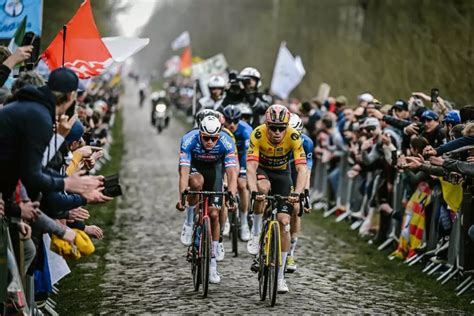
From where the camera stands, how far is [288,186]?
1275 cm

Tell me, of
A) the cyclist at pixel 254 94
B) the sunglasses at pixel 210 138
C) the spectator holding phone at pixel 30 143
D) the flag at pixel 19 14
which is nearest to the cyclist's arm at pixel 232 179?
the sunglasses at pixel 210 138

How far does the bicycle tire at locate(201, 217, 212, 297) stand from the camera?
1163cm

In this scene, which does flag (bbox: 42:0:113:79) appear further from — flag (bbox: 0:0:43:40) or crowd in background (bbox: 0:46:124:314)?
crowd in background (bbox: 0:46:124:314)

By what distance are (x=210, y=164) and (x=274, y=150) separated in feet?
3.00

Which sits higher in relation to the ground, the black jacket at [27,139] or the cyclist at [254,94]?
the cyclist at [254,94]

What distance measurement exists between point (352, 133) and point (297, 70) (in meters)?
7.92

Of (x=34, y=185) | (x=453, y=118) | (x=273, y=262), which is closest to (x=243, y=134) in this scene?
(x=453, y=118)

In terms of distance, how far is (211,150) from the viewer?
1296 centimetres

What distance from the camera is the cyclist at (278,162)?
39.4 feet

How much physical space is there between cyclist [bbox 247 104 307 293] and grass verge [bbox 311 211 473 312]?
172cm

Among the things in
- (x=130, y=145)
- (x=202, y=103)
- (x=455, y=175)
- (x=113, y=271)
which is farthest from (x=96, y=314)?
(x=130, y=145)

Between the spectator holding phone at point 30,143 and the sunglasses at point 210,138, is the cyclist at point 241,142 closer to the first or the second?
the sunglasses at point 210,138

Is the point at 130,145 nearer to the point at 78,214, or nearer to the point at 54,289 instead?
the point at 54,289

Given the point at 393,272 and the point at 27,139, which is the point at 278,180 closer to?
the point at 393,272
